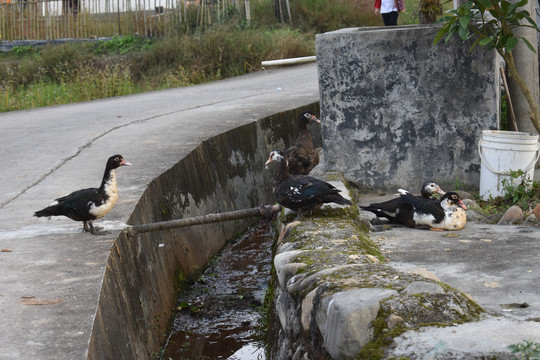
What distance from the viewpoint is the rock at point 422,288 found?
3708 millimetres

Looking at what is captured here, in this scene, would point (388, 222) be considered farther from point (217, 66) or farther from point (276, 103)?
point (217, 66)

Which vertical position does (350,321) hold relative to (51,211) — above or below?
below

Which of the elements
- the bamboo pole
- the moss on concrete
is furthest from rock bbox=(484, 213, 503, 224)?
the bamboo pole

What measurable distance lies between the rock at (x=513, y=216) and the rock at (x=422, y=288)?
2.77 m

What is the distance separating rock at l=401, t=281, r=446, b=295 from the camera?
3708 mm

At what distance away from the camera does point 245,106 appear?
12.1m

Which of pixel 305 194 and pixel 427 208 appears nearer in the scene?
pixel 305 194

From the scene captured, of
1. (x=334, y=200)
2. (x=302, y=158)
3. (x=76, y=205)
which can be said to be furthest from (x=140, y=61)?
(x=334, y=200)

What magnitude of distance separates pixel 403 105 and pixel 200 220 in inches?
106

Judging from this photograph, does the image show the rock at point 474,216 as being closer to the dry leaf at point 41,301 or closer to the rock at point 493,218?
the rock at point 493,218

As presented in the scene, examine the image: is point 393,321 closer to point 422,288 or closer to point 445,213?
point 422,288

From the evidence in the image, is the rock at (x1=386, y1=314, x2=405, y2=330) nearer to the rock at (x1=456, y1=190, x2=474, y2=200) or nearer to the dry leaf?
the dry leaf

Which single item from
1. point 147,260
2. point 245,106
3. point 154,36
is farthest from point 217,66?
point 147,260

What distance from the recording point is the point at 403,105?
765 centimetres
